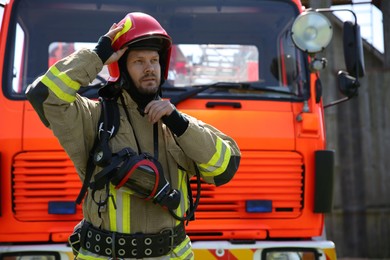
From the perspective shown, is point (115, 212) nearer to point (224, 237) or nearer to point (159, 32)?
point (159, 32)

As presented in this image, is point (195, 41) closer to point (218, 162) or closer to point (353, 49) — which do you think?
point (353, 49)

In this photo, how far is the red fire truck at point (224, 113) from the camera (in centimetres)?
407

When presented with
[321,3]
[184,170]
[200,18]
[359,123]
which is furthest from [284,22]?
[359,123]

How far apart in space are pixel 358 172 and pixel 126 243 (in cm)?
788

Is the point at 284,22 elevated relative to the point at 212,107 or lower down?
elevated

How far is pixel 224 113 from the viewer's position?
13.8 ft

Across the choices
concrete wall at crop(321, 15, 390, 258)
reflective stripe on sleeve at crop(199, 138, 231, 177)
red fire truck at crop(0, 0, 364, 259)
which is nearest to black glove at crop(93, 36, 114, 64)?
reflective stripe on sleeve at crop(199, 138, 231, 177)

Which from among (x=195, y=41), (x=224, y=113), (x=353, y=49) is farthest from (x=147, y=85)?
(x=353, y=49)

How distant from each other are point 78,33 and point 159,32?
155 cm

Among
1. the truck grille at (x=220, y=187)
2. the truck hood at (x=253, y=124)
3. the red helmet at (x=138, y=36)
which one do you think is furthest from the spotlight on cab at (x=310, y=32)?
the red helmet at (x=138, y=36)

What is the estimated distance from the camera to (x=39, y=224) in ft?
13.4

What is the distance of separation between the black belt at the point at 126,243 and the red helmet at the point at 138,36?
67cm

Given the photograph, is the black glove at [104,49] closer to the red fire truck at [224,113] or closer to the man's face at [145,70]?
the man's face at [145,70]

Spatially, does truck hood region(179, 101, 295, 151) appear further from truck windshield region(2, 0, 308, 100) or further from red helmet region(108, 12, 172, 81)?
red helmet region(108, 12, 172, 81)
